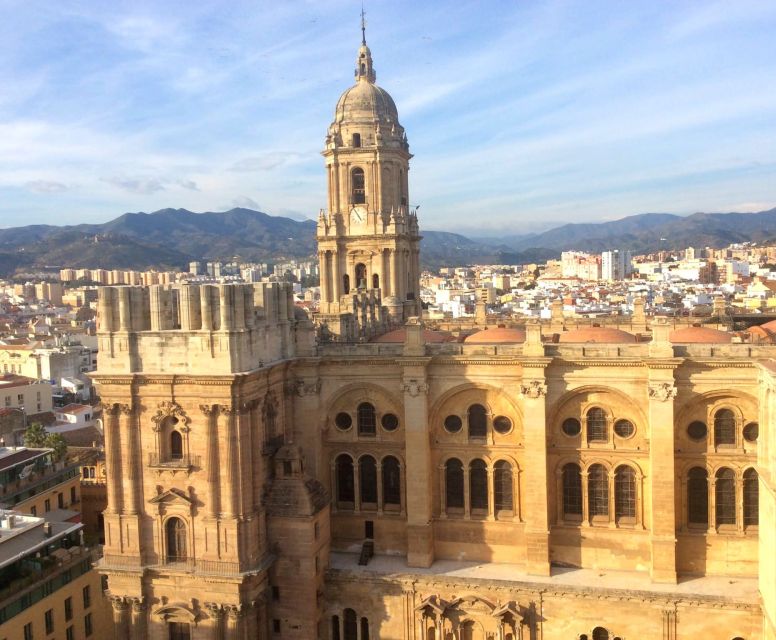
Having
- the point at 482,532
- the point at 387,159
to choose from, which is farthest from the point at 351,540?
the point at 387,159

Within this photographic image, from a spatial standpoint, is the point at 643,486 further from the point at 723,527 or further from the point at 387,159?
the point at 387,159

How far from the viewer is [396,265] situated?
45125 millimetres

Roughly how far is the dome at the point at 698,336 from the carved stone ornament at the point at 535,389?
6668 mm

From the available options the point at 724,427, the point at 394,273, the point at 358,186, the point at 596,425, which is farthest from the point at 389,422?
the point at 358,186

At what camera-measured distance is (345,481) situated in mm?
34938

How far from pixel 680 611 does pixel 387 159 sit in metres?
27.3

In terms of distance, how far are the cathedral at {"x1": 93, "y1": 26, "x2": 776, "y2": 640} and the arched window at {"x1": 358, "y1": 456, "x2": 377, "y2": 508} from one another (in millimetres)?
94

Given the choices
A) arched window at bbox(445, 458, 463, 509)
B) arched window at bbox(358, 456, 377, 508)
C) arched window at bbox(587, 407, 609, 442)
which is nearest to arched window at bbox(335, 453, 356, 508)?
arched window at bbox(358, 456, 377, 508)

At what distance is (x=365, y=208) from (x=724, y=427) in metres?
22.5

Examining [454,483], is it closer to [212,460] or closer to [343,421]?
[343,421]

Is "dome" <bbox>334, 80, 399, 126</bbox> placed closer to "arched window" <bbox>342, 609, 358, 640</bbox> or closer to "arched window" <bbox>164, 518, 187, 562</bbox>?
"arched window" <bbox>164, 518, 187, 562</bbox>

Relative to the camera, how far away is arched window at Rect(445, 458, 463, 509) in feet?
110

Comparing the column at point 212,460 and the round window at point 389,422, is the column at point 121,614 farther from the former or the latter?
the round window at point 389,422

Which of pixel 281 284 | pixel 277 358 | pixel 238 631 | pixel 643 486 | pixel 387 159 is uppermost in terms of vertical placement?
pixel 387 159
